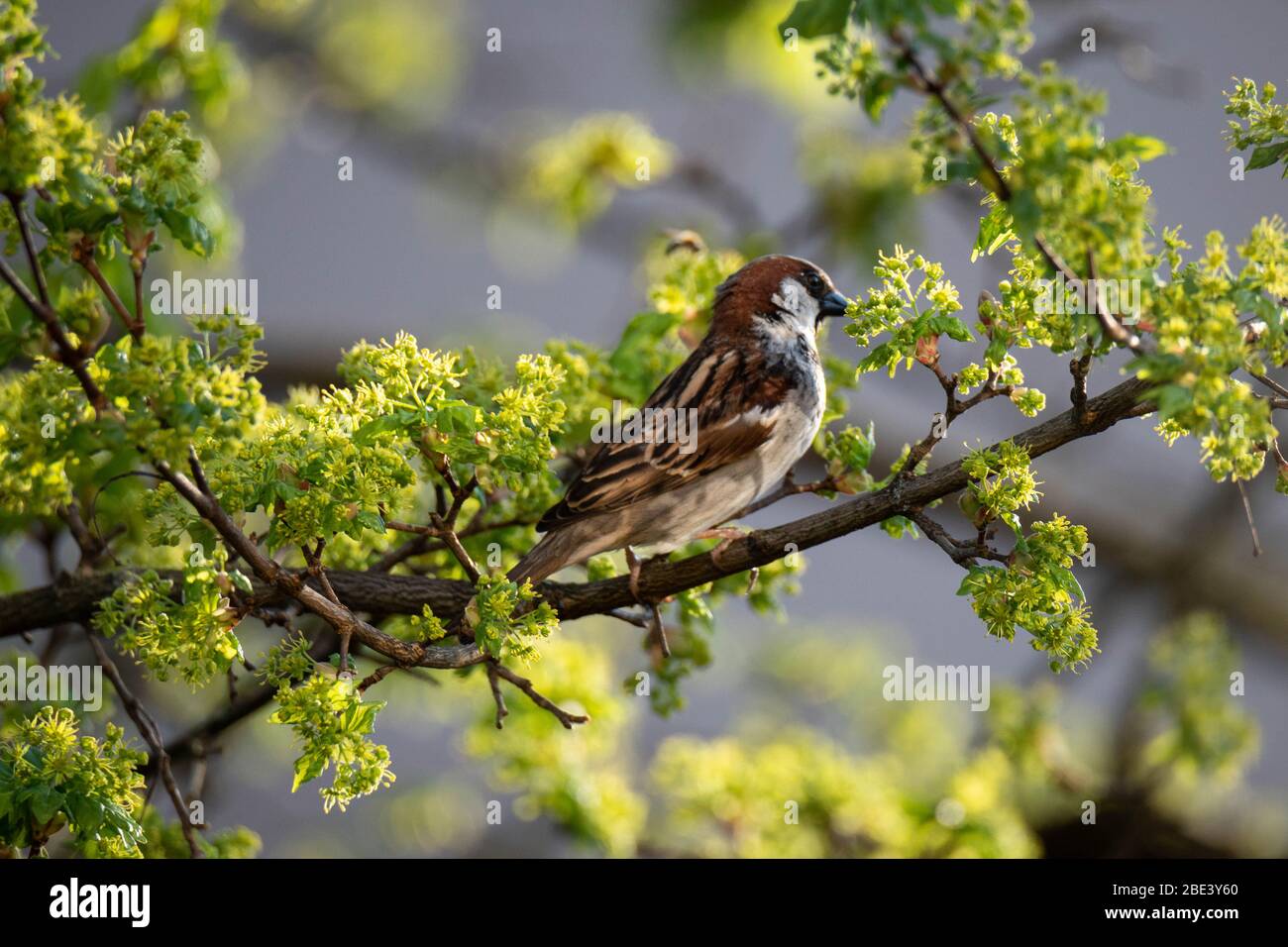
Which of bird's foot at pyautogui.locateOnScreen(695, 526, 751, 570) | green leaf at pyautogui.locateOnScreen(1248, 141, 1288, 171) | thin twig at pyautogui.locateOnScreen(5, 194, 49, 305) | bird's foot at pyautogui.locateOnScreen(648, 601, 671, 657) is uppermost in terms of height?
green leaf at pyautogui.locateOnScreen(1248, 141, 1288, 171)

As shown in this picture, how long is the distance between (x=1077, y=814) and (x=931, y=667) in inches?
57.3

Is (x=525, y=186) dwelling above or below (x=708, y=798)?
above

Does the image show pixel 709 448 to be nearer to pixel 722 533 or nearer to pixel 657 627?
pixel 722 533

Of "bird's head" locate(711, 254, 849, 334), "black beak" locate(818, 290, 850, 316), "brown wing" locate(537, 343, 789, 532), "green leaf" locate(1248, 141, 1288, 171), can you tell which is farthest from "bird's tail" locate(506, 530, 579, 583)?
"green leaf" locate(1248, 141, 1288, 171)

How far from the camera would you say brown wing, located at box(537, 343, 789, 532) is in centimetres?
280

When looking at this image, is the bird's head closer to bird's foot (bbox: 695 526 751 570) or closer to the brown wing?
the brown wing

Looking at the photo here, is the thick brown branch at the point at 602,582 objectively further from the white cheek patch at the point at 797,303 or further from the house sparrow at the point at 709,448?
the white cheek patch at the point at 797,303

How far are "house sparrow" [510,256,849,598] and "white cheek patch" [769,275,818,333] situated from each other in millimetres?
52

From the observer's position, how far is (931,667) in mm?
3055

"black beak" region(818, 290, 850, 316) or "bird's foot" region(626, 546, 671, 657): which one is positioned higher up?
"black beak" region(818, 290, 850, 316)
